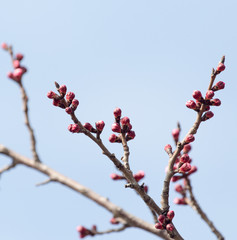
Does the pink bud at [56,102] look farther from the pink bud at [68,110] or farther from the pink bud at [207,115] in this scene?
the pink bud at [207,115]

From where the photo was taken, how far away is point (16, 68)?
4.34 metres

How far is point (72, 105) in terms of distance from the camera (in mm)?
5543

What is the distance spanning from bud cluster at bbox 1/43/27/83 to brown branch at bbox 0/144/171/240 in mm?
753

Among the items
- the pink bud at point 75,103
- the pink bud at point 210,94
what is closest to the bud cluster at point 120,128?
the pink bud at point 75,103

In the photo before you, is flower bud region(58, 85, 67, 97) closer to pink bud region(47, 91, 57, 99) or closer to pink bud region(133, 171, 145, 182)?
pink bud region(47, 91, 57, 99)

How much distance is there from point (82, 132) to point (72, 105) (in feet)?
1.37

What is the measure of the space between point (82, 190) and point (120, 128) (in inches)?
88.1

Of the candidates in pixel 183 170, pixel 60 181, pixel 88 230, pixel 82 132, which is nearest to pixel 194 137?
pixel 183 170

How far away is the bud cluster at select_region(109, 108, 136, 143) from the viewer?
5.82m

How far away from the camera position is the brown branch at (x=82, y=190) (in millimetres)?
3703

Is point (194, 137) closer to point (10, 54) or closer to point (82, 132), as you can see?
point (82, 132)

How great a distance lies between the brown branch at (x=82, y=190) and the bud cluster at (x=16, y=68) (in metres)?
0.75

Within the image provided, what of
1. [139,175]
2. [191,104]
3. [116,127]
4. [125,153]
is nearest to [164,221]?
[125,153]

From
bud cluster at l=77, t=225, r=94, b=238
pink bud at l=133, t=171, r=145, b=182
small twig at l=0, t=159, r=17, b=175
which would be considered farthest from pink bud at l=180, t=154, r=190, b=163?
small twig at l=0, t=159, r=17, b=175
